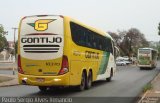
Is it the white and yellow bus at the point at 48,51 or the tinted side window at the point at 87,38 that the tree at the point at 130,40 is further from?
the white and yellow bus at the point at 48,51

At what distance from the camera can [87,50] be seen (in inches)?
842

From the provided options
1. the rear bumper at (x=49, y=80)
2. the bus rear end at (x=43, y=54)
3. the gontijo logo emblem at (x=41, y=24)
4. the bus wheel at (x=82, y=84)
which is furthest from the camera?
the bus wheel at (x=82, y=84)

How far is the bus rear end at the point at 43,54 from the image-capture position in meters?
17.9

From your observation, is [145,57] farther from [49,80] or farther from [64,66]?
[49,80]

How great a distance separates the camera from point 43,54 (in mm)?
18000

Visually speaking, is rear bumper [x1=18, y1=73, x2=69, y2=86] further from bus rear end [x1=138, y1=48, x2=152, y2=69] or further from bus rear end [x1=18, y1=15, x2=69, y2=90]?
bus rear end [x1=138, y1=48, x2=152, y2=69]

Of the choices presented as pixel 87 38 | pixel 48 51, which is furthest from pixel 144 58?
pixel 48 51

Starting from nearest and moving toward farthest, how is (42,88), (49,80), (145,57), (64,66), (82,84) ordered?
1. (49,80)
2. (64,66)
3. (42,88)
4. (82,84)
5. (145,57)

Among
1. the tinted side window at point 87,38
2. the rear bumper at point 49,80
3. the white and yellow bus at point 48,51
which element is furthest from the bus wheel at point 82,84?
the rear bumper at point 49,80

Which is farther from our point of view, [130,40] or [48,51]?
[130,40]

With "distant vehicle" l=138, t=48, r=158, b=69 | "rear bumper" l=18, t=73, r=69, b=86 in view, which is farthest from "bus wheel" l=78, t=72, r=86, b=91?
"distant vehicle" l=138, t=48, r=158, b=69

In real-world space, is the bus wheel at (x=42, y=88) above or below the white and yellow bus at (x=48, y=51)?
below

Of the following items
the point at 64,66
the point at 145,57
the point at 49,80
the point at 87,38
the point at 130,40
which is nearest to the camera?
the point at 49,80

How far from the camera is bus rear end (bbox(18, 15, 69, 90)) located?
17.9 metres
